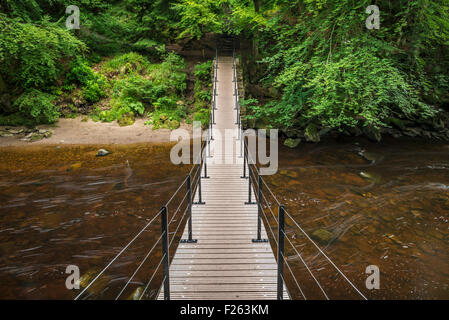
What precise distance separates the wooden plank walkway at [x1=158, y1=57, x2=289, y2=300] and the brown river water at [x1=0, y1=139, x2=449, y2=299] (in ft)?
4.04

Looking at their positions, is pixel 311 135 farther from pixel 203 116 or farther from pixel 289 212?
pixel 289 212

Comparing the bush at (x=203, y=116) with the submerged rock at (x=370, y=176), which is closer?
the submerged rock at (x=370, y=176)

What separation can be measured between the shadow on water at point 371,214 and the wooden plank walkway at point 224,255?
52.7 inches

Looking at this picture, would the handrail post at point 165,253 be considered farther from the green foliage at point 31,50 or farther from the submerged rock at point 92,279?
the green foliage at point 31,50

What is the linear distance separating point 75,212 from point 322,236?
6154mm

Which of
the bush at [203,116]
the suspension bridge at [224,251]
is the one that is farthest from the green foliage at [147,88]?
the suspension bridge at [224,251]

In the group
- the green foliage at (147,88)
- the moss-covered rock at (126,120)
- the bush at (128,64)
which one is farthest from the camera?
the bush at (128,64)

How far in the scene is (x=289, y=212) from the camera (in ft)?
23.7

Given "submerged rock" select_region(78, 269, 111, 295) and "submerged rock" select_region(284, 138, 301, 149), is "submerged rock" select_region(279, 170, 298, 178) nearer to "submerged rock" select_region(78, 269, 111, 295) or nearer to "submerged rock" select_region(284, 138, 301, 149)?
"submerged rock" select_region(284, 138, 301, 149)

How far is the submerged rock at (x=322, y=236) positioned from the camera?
20.0 feet

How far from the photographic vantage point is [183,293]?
133 inches

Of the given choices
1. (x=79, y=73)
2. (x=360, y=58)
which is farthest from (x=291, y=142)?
(x=79, y=73)
